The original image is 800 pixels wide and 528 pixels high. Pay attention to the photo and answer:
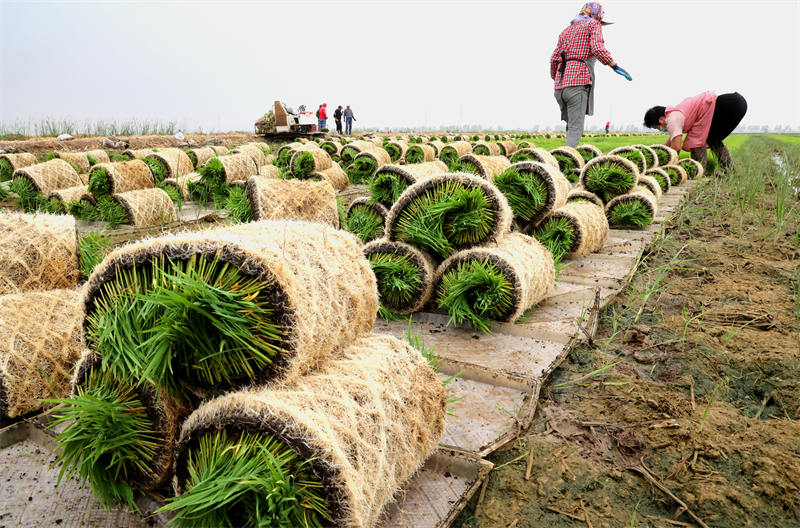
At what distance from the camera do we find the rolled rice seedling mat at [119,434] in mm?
1748

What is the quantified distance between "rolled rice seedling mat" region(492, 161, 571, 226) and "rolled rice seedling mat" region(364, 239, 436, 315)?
64.6 inches

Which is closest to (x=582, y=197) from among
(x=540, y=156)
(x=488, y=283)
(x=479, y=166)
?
(x=479, y=166)

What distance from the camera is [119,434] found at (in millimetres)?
1793

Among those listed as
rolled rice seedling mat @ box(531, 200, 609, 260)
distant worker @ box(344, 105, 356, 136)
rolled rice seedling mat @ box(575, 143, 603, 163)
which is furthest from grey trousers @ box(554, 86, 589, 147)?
distant worker @ box(344, 105, 356, 136)

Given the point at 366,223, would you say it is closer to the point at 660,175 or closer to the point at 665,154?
the point at 660,175

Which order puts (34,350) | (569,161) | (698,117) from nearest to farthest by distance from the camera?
(34,350), (569,161), (698,117)

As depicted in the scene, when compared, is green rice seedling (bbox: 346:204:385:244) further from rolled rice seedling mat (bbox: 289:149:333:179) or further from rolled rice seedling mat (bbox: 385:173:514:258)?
rolled rice seedling mat (bbox: 289:149:333:179)

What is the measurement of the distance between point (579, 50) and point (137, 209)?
8389 millimetres

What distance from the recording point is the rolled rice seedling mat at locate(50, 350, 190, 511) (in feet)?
5.74

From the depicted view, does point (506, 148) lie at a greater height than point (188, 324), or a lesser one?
greater

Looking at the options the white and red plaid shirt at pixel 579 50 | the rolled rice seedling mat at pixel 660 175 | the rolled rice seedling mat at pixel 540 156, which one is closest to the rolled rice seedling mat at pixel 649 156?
the rolled rice seedling mat at pixel 660 175

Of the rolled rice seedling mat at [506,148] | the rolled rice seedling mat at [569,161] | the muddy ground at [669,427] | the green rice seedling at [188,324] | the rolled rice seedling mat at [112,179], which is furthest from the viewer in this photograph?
the rolled rice seedling mat at [506,148]

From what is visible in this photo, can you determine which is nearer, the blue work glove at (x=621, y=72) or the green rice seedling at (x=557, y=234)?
the green rice seedling at (x=557, y=234)

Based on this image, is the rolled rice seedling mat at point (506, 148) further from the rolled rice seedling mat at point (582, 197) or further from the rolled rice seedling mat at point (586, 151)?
the rolled rice seedling mat at point (582, 197)
